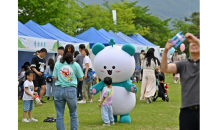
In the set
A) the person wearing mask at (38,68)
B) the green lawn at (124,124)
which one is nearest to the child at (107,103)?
the green lawn at (124,124)

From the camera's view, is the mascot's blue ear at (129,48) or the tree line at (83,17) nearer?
the mascot's blue ear at (129,48)

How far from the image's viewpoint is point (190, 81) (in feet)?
11.4

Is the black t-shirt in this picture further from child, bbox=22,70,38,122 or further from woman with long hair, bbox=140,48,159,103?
woman with long hair, bbox=140,48,159,103

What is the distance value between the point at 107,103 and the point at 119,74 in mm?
774

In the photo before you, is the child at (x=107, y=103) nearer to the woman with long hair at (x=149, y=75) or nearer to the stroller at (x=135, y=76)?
the woman with long hair at (x=149, y=75)

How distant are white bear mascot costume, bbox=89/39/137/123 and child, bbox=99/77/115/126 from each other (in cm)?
27

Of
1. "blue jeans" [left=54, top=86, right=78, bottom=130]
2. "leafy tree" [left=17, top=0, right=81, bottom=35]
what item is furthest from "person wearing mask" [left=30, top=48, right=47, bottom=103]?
"leafy tree" [left=17, top=0, right=81, bottom=35]

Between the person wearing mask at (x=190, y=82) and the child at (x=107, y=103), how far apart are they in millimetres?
3177

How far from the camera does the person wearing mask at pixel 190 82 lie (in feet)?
11.0

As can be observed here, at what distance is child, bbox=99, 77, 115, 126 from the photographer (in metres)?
6.56

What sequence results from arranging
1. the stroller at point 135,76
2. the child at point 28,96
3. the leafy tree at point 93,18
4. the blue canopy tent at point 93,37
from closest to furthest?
the child at point 28,96, the blue canopy tent at point 93,37, the stroller at point 135,76, the leafy tree at point 93,18

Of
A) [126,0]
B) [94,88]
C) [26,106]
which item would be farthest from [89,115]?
[126,0]

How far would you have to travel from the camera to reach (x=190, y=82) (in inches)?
136

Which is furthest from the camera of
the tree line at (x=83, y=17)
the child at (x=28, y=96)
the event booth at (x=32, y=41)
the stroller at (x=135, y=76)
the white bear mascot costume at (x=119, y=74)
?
the tree line at (x=83, y=17)
